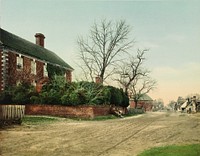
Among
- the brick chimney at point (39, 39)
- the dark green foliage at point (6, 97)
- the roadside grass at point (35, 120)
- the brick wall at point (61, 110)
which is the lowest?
→ the roadside grass at point (35, 120)

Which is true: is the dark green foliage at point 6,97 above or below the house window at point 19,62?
below

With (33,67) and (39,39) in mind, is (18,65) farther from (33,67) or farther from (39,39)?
(39,39)

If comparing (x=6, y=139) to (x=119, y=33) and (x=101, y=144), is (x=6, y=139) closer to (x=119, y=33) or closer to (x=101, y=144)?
(x=101, y=144)

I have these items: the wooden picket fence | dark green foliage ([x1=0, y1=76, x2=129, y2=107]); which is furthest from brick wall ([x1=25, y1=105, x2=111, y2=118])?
the wooden picket fence

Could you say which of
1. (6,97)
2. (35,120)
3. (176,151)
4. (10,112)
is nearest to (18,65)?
(6,97)

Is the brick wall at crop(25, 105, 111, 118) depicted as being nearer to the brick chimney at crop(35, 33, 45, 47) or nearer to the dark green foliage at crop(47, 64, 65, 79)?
the dark green foliage at crop(47, 64, 65, 79)

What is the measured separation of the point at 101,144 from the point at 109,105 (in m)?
25.7

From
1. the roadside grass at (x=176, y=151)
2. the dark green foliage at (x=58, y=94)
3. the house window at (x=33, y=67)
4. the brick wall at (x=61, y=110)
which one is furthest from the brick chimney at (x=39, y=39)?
the roadside grass at (x=176, y=151)

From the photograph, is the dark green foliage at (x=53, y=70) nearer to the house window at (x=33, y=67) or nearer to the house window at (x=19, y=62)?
the house window at (x=33, y=67)

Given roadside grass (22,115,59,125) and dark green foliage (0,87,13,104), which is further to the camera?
dark green foliage (0,87,13,104)

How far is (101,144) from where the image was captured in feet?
37.1

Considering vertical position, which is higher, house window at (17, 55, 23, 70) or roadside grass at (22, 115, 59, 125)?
house window at (17, 55, 23, 70)

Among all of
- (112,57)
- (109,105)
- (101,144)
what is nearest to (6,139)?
(101,144)

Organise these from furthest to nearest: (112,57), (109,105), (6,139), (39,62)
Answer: (112,57) < (39,62) < (109,105) < (6,139)
